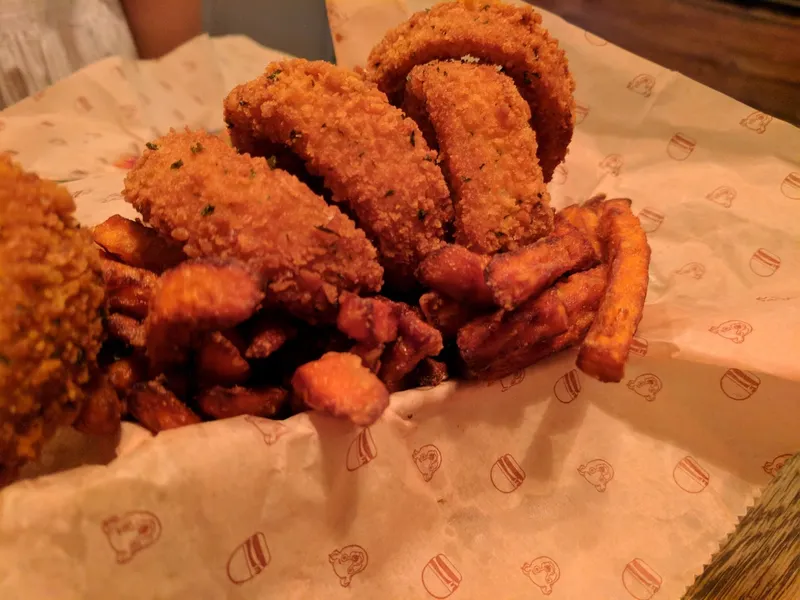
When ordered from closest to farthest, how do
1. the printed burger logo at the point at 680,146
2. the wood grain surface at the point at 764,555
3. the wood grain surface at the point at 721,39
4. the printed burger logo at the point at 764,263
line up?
the wood grain surface at the point at 764,555 → the printed burger logo at the point at 764,263 → the printed burger logo at the point at 680,146 → the wood grain surface at the point at 721,39

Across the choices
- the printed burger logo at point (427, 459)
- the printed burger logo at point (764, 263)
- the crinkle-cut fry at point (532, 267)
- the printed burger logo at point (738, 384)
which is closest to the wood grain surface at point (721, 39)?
the printed burger logo at point (764, 263)

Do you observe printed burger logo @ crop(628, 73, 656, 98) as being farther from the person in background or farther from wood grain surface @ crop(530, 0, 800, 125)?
the person in background

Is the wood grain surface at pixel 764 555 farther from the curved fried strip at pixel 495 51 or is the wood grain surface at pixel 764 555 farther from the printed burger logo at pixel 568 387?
the curved fried strip at pixel 495 51

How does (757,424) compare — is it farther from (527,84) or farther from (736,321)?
(527,84)

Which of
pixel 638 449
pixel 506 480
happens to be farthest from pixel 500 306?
pixel 638 449

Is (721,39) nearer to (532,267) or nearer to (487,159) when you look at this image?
(487,159)

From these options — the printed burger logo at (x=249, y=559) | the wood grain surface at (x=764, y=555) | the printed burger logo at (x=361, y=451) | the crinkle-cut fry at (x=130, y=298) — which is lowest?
the wood grain surface at (x=764, y=555)

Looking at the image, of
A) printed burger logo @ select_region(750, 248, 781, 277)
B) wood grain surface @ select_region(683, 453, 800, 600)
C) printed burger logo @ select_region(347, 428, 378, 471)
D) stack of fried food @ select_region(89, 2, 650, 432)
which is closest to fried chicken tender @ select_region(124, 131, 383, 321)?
stack of fried food @ select_region(89, 2, 650, 432)
